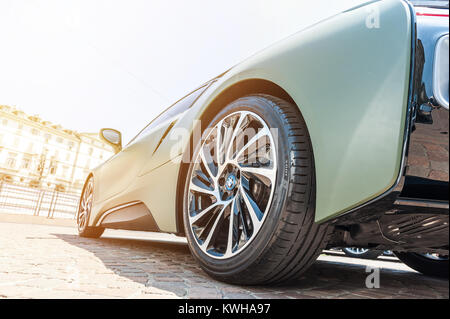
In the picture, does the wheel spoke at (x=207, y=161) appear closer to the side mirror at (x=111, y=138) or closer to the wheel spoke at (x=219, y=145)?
the wheel spoke at (x=219, y=145)

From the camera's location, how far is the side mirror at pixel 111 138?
11.7 feet

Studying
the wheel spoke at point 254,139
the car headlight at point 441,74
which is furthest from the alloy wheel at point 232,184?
the car headlight at point 441,74

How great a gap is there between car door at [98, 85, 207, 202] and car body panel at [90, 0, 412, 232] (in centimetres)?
119

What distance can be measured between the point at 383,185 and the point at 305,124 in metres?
0.45

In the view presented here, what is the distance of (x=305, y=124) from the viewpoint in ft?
4.29

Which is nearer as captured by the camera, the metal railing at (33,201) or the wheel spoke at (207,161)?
the wheel spoke at (207,161)

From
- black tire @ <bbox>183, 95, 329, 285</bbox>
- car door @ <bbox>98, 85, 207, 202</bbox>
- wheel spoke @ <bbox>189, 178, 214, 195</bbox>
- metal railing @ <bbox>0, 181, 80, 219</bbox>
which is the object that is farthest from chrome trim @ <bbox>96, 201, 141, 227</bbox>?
metal railing @ <bbox>0, 181, 80, 219</bbox>

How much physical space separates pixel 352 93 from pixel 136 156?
2.00m

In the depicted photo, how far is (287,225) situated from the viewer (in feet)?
3.92

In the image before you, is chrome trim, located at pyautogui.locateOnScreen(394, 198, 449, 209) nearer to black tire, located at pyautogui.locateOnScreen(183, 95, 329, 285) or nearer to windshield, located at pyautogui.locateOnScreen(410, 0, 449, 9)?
black tire, located at pyautogui.locateOnScreen(183, 95, 329, 285)

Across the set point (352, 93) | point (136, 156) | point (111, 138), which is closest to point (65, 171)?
point (111, 138)

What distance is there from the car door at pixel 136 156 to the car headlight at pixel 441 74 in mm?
1654
